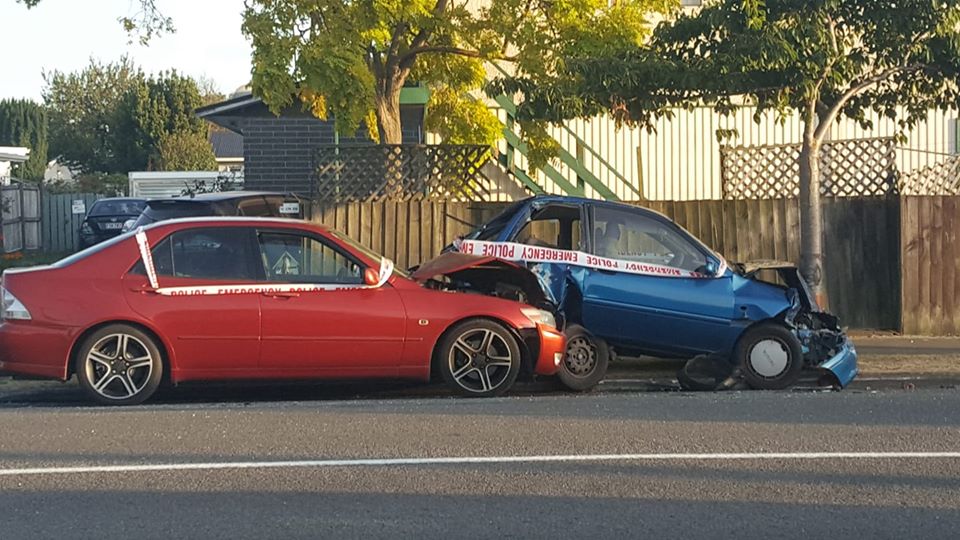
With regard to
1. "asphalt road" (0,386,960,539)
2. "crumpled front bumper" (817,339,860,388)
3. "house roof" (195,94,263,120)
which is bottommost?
"asphalt road" (0,386,960,539)

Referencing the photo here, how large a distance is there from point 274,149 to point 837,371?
14.4 m

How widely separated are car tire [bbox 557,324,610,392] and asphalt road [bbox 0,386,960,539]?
973 mm

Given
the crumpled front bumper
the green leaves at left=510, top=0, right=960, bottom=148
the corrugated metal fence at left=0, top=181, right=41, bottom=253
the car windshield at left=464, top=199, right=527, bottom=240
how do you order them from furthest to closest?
1. the corrugated metal fence at left=0, top=181, right=41, bottom=253
2. the green leaves at left=510, top=0, right=960, bottom=148
3. the car windshield at left=464, top=199, right=527, bottom=240
4. the crumpled front bumper

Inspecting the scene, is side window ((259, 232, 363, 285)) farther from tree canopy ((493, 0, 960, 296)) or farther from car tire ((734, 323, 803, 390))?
tree canopy ((493, 0, 960, 296))

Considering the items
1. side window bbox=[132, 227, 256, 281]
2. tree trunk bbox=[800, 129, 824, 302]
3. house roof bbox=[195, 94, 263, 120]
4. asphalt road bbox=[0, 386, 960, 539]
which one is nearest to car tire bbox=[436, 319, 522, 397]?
asphalt road bbox=[0, 386, 960, 539]

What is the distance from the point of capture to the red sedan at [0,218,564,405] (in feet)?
30.0

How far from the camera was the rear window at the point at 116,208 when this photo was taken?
25078 mm

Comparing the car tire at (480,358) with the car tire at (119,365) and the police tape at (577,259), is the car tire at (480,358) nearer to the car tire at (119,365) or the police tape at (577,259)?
the police tape at (577,259)

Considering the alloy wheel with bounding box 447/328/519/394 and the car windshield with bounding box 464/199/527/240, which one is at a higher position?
the car windshield with bounding box 464/199/527/240

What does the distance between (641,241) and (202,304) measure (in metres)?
3.83

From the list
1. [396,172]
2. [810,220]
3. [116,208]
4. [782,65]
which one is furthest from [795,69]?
[116,208]

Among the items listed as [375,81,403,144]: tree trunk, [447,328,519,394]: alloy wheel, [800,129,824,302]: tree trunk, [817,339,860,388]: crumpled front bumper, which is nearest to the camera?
[447,328,519,394]: alloy wheel

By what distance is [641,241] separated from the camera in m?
10.6

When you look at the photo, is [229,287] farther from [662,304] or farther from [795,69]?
[795,69]
